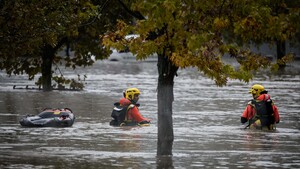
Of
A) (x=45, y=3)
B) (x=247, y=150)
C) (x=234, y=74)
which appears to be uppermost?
(x=45, y=3)

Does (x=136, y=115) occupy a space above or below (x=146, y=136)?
above

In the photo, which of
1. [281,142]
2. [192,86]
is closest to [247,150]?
[281,142]

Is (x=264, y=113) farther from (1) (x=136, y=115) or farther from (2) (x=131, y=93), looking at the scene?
(2) (x=131, y=93)

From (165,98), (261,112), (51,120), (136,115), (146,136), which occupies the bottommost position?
(146,136)

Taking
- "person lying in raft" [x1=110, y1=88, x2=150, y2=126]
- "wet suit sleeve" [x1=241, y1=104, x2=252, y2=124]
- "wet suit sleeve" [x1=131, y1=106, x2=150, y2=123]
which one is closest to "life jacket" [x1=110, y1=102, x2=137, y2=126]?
"person lying in raft" [x1=110, y1=88, x2=150, y2=126]

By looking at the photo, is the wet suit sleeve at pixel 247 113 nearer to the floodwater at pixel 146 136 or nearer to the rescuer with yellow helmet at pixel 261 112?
the rescuer with yellow helmet at pixel 261 112

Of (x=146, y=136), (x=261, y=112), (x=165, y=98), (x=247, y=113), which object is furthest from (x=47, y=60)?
(x=165, y=98)

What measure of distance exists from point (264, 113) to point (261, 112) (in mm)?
76

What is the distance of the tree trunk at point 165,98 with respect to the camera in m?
16.6

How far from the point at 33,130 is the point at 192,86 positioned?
18.4 m

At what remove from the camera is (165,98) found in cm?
1675

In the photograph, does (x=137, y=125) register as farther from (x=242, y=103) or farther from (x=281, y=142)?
(x=242, y=103)

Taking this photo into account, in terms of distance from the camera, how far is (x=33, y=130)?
22.1 meters

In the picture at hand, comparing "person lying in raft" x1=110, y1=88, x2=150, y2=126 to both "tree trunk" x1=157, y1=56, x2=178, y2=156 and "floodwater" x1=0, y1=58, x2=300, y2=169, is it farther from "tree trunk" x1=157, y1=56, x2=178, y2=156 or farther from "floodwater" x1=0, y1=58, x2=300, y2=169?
"tree trunk" x1=157, y1=56, x2=178, y2=156
